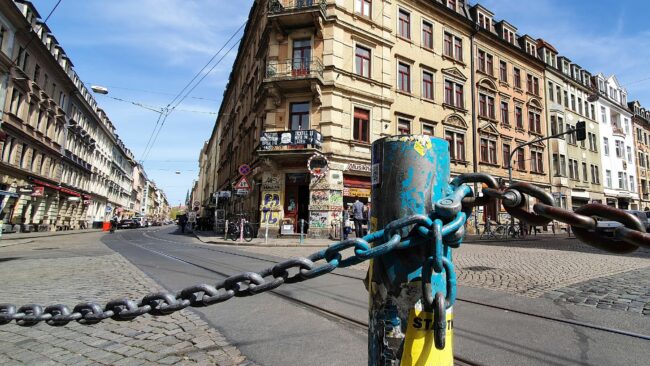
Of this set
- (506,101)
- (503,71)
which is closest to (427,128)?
(506,101)

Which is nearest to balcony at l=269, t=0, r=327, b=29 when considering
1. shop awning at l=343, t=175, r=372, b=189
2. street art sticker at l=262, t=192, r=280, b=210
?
shop awning at l=343, t=175, r=372, b=189

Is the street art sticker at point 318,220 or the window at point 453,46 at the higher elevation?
the window at point 453,46

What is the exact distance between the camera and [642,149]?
44.5m

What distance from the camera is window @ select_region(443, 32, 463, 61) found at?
79.5 ft

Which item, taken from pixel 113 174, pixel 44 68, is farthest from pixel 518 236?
pixel 113 174

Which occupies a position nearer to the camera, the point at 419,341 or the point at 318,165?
the point at 419,341

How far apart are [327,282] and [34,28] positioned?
34.0 metres

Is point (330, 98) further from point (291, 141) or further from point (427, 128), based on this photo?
point (427, 128)

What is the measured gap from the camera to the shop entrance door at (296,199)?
18.4 meters

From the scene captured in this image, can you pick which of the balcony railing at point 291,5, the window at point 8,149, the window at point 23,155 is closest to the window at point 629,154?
the balcony railing at point 291,5

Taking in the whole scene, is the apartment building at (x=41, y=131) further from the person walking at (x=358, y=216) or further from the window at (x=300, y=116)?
the person walking at (x=358, y=216)

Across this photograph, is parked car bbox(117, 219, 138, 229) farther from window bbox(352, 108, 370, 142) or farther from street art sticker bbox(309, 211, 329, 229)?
window bbox(352, 108, 370, 142)

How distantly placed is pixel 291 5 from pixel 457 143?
45.4ft

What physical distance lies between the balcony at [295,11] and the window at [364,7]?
7.33ft
